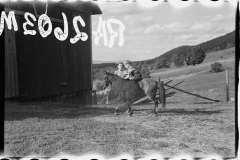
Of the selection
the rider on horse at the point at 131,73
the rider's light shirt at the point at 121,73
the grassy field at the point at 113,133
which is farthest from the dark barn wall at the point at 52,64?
the rider on horse at the point at 131,73

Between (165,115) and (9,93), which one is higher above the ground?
(9,93)

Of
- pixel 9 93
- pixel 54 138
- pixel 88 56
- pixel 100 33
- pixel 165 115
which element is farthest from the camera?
pixel 88 56

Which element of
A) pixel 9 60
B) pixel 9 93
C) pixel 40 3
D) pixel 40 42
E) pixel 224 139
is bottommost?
pixel 224 139

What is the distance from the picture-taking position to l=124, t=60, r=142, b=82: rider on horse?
6875 mm

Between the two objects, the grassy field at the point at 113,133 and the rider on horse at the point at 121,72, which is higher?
the rider on horse at the point at 121,72

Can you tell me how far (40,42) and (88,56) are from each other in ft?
11.8

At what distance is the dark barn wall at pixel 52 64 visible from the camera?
10766mm

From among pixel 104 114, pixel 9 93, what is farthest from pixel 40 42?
pixel 104 114

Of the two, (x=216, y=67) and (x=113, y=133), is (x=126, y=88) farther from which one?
(x=216, y=67)

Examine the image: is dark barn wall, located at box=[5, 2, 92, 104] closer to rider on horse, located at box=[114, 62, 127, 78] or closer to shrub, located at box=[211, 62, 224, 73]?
rider on horse, located at box=[114, 62, 127, 78]

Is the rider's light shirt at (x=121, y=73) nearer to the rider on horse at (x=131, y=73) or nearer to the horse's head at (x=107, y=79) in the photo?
the rider on horse at (x=131, y=73)

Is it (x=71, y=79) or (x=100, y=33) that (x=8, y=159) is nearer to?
(x=100, y=33)

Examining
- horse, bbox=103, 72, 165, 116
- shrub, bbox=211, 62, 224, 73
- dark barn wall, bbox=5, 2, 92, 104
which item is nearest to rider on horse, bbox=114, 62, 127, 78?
horse, bbox=103, 72, 165, 116

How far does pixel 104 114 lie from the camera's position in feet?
28.7
